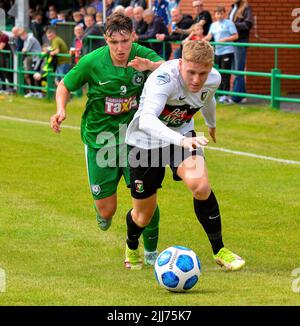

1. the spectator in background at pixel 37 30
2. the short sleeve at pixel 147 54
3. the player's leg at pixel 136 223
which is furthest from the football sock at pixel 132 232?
the spectator in background at pixel 37 30

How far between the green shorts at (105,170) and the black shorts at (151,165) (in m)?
0.69

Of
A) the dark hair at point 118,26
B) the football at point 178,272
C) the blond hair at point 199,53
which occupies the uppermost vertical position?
the dark hair at point 118,26

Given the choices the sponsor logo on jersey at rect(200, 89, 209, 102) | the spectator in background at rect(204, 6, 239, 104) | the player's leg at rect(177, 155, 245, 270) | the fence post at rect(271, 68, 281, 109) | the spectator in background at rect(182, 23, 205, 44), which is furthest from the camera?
the spectator in background at rect(204, 6, 239, 104)

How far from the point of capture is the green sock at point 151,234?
945 centimetres

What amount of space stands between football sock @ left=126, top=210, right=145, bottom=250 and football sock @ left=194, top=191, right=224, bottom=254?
71 cm

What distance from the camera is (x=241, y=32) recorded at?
20.9 metres

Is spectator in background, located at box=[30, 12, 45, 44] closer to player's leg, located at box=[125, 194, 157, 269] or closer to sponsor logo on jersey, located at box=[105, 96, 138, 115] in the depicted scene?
sponsor logo on jersey, located at box=[105, 96, 138, 115]

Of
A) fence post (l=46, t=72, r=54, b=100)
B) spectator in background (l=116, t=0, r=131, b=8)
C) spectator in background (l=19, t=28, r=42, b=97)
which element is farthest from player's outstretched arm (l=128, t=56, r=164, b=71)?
spectator in background (l=19, t=28, r=42, b=97)

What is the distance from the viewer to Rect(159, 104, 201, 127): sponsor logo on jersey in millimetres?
8566

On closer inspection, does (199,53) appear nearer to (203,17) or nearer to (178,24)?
(203,17)

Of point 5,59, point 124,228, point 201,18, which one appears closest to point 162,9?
point 201,18

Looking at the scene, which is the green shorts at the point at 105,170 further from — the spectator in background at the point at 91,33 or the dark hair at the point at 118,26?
the spectator in background at the point at 91,33

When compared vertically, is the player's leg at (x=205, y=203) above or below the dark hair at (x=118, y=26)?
below
